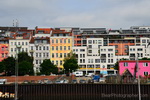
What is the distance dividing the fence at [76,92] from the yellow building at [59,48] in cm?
4336

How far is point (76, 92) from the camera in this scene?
64.2 meters

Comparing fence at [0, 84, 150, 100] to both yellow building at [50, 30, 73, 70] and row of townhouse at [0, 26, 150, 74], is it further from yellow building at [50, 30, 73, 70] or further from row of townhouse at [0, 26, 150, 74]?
yellow building at [50, 30, 73, 70]

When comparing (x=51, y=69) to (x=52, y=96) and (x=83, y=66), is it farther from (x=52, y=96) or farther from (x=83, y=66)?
(x=52, y=96)

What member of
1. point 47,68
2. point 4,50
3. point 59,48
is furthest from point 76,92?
point 4,50

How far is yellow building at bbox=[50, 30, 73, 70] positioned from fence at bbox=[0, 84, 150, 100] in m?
43.4

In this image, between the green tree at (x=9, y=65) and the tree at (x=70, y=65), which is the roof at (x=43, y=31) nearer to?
the tree at (x=70, y=65)

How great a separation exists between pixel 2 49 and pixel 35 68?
13.6 metres

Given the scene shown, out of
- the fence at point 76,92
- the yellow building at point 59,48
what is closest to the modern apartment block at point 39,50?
the yellow building at point 59,48

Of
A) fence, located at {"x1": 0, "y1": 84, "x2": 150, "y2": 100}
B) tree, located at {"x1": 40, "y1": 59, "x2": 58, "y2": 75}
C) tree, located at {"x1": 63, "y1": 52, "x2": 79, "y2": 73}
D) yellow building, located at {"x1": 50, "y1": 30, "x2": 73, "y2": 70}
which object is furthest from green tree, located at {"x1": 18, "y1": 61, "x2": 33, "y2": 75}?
fence, located at {"x1": 0, "y1": 84, "x2": 150, "y2": 100}

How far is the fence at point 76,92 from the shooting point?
6078 cm

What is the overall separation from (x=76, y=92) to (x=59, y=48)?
4681cm

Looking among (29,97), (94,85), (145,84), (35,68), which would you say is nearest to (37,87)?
(29,97)

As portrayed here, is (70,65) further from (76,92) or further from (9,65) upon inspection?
(76,92)

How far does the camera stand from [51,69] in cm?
9725
